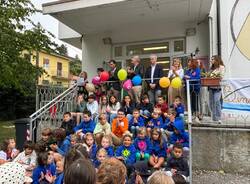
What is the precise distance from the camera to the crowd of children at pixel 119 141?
5.46 metres

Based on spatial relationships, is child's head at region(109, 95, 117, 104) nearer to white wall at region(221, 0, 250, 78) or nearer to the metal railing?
the metal railing

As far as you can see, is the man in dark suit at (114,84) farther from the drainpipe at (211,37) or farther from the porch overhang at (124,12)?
the drainpipe at (211,37)

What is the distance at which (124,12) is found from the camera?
1002 cm

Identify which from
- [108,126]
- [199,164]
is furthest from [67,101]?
[199,164]

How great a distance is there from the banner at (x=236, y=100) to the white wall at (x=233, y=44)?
1920mm

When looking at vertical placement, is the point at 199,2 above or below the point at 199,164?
above

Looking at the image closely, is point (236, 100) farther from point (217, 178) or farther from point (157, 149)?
point (157, 149)

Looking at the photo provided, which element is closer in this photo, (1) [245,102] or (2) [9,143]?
(2) [9,143]

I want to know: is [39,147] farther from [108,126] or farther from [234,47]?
[234,47]

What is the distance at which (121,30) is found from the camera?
11.9 metres

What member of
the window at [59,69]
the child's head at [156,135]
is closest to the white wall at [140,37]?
the child's head at [156,135]

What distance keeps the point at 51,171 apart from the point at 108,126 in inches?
105

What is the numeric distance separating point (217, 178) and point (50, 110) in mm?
4844

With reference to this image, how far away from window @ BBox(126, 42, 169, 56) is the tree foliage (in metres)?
4.22
